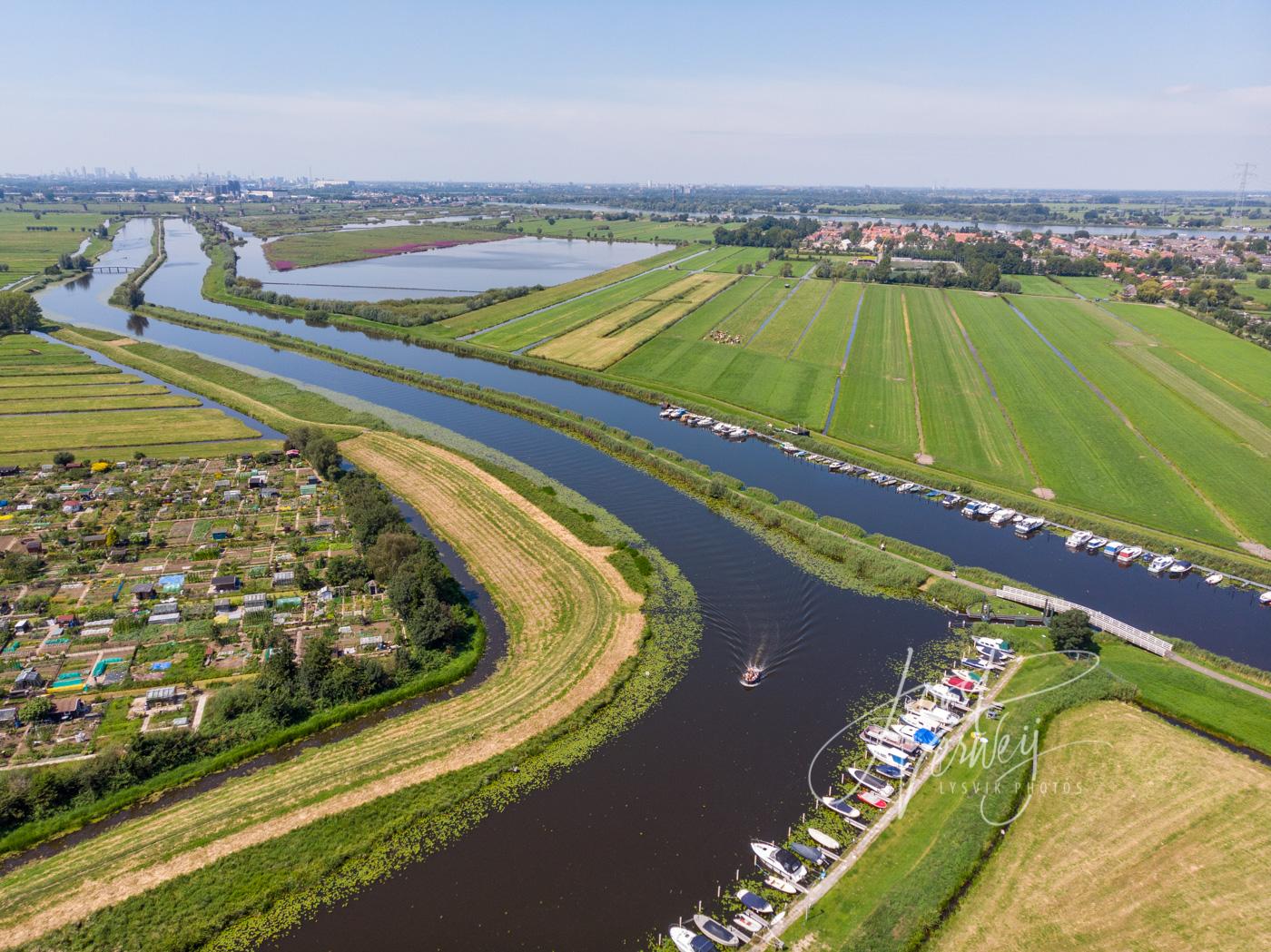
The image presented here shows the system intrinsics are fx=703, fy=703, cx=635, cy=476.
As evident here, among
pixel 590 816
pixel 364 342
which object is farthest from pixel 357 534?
pixel 364 342

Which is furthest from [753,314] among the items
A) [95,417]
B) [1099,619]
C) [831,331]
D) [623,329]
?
[95,417]

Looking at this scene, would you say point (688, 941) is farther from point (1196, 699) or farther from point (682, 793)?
point (1196, 699)

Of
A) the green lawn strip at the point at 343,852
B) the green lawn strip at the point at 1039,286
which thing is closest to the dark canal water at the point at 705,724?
the green lawn strip at the point at 343,852

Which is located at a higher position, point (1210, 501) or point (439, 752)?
point (1210, 501)

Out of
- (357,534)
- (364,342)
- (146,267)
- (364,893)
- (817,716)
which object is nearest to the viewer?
(364,893)

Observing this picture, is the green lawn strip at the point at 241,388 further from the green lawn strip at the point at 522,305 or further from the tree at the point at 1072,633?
the tree at the point at 1072,633

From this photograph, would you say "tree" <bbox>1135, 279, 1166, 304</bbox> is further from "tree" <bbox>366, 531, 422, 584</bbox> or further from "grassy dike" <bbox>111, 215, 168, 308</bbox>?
"grassy dike" <bbox>111, 215, 168, 308</bbox>

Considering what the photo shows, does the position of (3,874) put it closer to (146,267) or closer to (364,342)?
(364,342)
